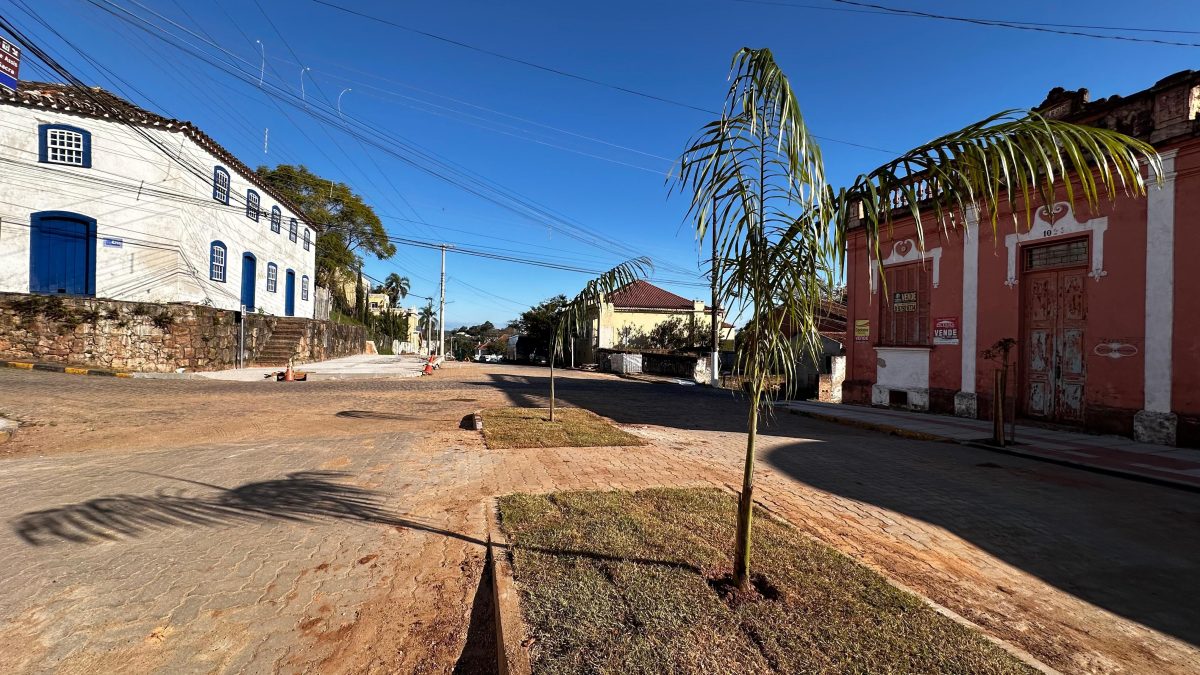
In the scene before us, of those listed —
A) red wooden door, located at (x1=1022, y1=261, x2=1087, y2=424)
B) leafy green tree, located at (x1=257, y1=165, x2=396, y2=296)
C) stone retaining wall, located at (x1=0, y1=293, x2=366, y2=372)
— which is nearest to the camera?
red wooden door, located at (x1=1022, y1=261, x2=1087, y2=424)

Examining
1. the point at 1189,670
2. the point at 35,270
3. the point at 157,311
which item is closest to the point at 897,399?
the point at 1189,670

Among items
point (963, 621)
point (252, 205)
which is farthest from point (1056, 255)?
point (252, 205)

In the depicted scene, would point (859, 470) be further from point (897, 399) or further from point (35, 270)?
point (35, 270)

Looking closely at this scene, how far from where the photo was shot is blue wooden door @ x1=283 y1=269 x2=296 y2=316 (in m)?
26.8

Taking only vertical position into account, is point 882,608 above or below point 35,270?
below

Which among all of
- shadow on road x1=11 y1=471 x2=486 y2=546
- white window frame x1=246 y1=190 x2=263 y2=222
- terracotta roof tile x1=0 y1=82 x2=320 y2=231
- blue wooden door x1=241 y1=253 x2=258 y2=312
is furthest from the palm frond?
white window frame x1=246 y1=190 x2=263 y2=222

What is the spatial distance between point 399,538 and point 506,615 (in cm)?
161

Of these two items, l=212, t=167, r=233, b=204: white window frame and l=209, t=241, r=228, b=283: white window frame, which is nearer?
l=209, t=241, r=228, b=283: white window frame

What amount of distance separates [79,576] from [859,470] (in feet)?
23.2

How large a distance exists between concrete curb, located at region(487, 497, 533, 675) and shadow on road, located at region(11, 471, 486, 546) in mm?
356

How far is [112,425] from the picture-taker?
820 centimetres

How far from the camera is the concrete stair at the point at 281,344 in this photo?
21839mm

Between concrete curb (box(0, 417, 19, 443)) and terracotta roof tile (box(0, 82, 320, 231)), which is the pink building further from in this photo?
terracotta roof tile (box(0, 82, 320, 231))

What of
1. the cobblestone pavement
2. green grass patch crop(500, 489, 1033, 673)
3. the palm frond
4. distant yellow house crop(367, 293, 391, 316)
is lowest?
the cobblestone pavement
